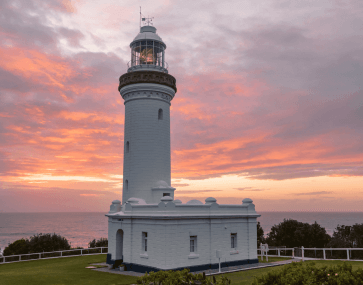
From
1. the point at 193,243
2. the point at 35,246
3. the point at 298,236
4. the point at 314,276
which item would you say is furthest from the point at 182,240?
the point at 298,236

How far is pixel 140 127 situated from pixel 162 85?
13.4ft

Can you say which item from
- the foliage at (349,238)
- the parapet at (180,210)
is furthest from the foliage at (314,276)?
the foliage at (349,238)

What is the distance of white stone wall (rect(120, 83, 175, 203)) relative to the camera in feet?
82.8

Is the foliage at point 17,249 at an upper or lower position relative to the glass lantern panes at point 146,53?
lower

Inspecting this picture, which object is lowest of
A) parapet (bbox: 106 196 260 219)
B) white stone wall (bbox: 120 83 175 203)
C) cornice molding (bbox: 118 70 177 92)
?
parapet (bbox: 106 196 260 219)

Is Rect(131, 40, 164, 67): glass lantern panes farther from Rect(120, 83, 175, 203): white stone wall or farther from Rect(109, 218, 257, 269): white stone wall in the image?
Rect(109, 218, 257, 269): white stone wall

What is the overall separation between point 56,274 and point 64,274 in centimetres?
52

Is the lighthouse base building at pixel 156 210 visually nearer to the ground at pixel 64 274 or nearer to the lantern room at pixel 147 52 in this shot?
the lantern room at pixel 147 52

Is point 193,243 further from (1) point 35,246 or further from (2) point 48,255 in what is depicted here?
(1) point 35,246

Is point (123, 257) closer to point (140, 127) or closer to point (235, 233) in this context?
point (235, 233)

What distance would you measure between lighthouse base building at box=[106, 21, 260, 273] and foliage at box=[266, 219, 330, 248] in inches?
528

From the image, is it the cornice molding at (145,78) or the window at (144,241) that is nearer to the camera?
the window at (144,241)

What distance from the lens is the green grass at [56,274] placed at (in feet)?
60.8

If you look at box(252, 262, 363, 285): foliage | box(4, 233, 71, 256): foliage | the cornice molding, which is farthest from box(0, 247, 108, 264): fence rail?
box(252, 262, 363, 285): foliage
